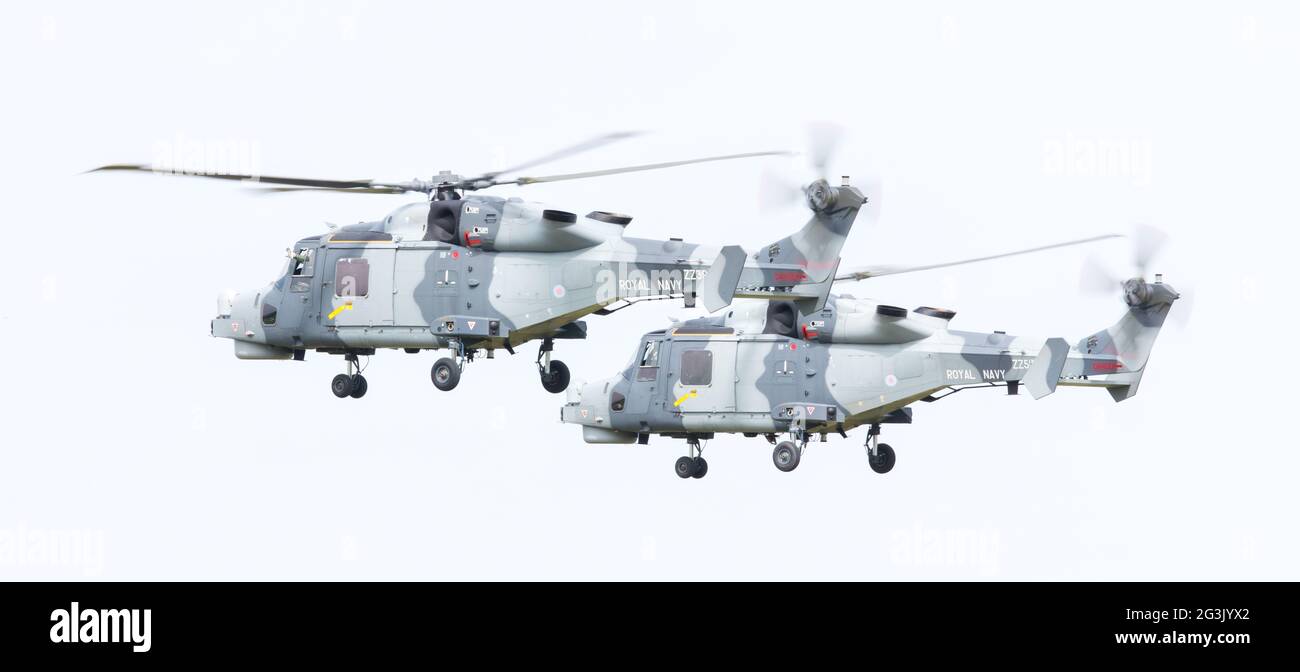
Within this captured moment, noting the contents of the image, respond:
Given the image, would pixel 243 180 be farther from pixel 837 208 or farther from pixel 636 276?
pixel 837 208

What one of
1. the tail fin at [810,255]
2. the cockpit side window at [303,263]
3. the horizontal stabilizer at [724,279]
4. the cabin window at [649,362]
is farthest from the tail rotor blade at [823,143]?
the cockpit side window at [303,263]

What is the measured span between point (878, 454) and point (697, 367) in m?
4.06

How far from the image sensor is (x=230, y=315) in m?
46.5

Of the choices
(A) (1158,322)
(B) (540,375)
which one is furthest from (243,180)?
(A) (1158,322)

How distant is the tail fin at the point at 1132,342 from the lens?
42406 millimetres

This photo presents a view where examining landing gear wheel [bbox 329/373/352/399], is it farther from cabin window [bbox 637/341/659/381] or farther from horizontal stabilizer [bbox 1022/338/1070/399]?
horizontal stabilizer [bbox 1022/338/1070/399]

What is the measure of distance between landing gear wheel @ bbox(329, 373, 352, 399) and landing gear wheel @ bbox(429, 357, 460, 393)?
2.97m

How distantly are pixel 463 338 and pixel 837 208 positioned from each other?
24.4ft

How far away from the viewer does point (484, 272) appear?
4294cm

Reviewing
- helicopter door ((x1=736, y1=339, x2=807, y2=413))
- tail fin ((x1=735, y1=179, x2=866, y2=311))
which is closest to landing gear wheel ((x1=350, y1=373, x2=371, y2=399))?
helicopter door ((x1=736, y1=339, x2=807, y2=413))

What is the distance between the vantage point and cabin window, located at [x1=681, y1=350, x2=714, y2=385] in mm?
46250

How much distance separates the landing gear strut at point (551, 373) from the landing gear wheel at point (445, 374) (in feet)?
8.96

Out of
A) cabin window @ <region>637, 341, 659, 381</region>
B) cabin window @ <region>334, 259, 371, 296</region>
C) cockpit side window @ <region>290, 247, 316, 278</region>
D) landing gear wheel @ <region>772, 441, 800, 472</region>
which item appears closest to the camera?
cabin window @ <region>334, 259, 371, 296</region>
